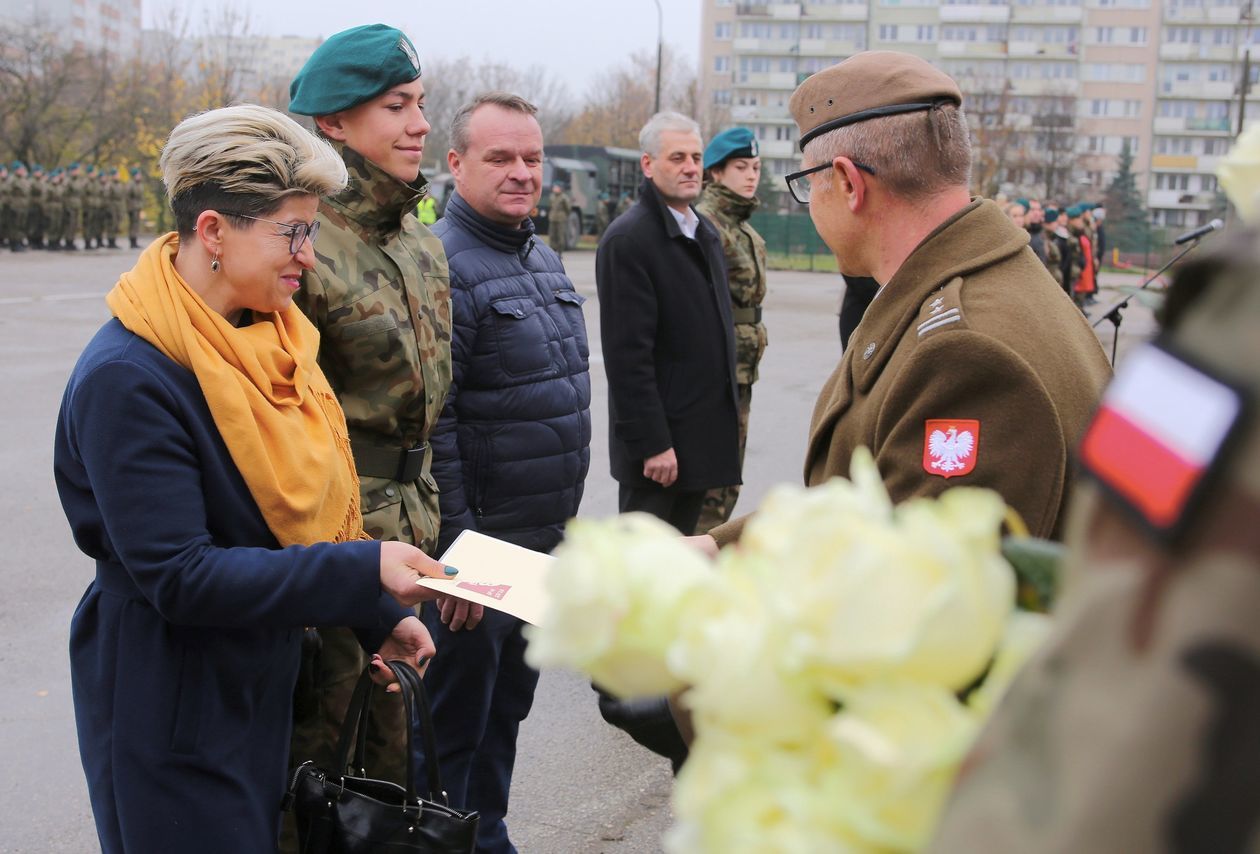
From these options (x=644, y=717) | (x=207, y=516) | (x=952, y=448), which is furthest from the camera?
(x=207, y=516)

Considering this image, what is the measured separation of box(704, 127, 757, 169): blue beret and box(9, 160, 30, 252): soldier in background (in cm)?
2531

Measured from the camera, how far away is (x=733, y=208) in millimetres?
6121

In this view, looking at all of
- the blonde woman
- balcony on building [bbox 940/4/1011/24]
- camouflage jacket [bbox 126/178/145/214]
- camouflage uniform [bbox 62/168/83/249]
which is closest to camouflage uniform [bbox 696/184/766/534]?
the blonde woman

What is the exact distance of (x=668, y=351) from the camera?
4980 mm

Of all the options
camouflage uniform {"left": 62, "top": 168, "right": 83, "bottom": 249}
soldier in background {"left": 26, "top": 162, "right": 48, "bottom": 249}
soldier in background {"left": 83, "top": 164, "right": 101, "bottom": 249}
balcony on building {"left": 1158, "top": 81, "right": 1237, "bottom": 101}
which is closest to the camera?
soldier in background {"left": 26, "top": 162, "right": 48, "bottom": 249}

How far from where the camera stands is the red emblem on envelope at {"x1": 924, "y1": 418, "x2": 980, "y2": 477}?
1.95 meters

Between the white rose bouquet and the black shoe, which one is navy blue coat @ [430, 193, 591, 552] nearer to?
the black shoe

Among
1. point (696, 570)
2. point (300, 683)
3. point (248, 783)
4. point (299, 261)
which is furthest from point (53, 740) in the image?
point (696, 570)

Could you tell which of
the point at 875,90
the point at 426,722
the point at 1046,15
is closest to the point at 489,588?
the point at 426,722

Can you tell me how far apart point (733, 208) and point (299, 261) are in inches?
150

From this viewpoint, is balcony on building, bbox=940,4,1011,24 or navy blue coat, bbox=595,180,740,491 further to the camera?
balcony on building, bbox=940,4,1011,24

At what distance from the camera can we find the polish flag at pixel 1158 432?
1.68 ft

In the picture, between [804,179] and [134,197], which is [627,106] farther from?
[804,179]

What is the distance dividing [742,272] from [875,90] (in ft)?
12.2
